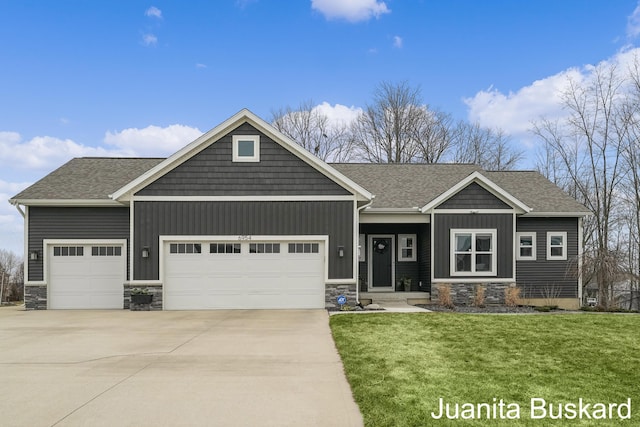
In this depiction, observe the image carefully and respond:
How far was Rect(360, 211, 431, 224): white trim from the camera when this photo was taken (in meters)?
17.6

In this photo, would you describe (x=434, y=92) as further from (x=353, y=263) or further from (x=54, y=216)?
(x=54, y=216)

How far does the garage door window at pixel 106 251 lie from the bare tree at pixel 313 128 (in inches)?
861

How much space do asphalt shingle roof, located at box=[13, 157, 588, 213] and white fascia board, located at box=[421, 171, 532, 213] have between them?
2.29ft

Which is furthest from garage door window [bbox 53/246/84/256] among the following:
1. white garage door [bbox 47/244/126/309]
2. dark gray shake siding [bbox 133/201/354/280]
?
dark gray shake siding [bbox 133/201/354/280]

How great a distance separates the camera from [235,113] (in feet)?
50.8

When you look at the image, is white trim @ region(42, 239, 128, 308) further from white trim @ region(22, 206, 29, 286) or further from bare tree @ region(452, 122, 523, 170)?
bare tree @ region(452, 122, 523, 170)

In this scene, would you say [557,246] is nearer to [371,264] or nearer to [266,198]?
[371,264]

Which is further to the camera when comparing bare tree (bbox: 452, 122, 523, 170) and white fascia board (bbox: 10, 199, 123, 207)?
bare tree (bbox: 452, 122, 523, 170)

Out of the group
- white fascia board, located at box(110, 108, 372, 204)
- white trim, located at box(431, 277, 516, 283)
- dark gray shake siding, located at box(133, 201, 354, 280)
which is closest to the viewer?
white fascia board, located at box(110, 108, 372, 204)

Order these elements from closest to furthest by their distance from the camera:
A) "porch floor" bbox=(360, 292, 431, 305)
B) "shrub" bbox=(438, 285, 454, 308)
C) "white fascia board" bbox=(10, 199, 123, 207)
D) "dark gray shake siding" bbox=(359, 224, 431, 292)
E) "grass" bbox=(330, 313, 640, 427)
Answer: "grass" bbox=(330, 313, 640, 427)
"shrub" bbox=(438, 285, 454, 308)
"white fascia board" bbox=(10, 199, 123, 207)
"porch floor" bbox=(360, 292, 431, 305)
"dark gray shake siding" bbox=(359, 224, 431, 292)

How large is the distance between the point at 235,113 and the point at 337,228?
4.63m

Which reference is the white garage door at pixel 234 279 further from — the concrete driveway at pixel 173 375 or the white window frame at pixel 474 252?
the white window frame at pixel 474 252

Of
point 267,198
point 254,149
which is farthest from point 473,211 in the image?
point 254,149

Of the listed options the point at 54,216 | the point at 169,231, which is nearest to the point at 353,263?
the point at 169,231
